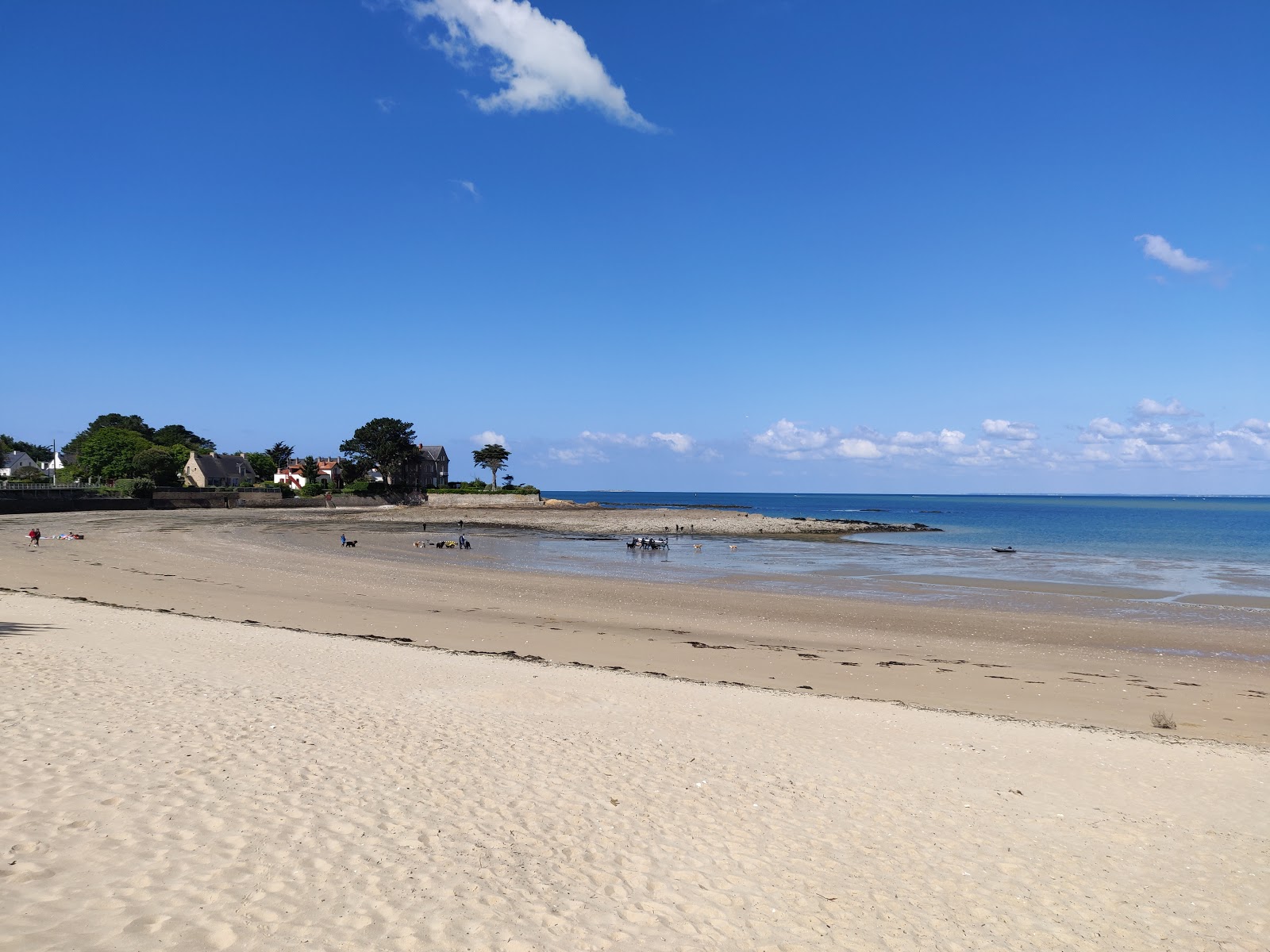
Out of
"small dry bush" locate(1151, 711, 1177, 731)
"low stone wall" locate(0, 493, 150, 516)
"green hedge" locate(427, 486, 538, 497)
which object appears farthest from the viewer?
"green hedge" locate(427, 486, 538, 497)

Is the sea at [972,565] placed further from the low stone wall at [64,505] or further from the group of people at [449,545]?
the low stone wall at [64,505]

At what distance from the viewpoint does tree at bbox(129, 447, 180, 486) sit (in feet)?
312

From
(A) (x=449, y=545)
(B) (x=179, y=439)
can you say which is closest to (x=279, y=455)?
(B) (x=179, y=439)

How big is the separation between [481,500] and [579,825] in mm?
100725

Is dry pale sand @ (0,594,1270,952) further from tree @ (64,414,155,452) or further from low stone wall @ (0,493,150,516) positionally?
tree @ (64,414,155,452)

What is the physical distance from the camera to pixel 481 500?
106 metres

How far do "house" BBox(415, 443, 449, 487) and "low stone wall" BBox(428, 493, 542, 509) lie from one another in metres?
10.5

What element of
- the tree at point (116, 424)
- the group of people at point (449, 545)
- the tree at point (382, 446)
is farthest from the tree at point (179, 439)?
the group of people at point (449, 545)

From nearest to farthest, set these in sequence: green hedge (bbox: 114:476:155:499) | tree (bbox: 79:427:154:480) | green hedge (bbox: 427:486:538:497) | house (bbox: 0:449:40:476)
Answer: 1. green hedge (bbox: 114:476:155:499)
2. tree (bbox: 79:427:154:480)
3. green hedge (bbox: 427:486:538:497)
4. house (bbox: 0:449:40:476)

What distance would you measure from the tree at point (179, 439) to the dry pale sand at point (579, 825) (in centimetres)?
14097

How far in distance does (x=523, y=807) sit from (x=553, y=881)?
147cm

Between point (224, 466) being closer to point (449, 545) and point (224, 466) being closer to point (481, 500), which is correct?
point (481, 500)

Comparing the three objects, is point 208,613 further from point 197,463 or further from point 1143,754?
point 197,463

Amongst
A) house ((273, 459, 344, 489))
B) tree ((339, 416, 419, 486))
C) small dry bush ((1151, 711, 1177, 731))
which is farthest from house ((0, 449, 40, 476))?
small dry bush ((1151, 711, 1177, 731))
